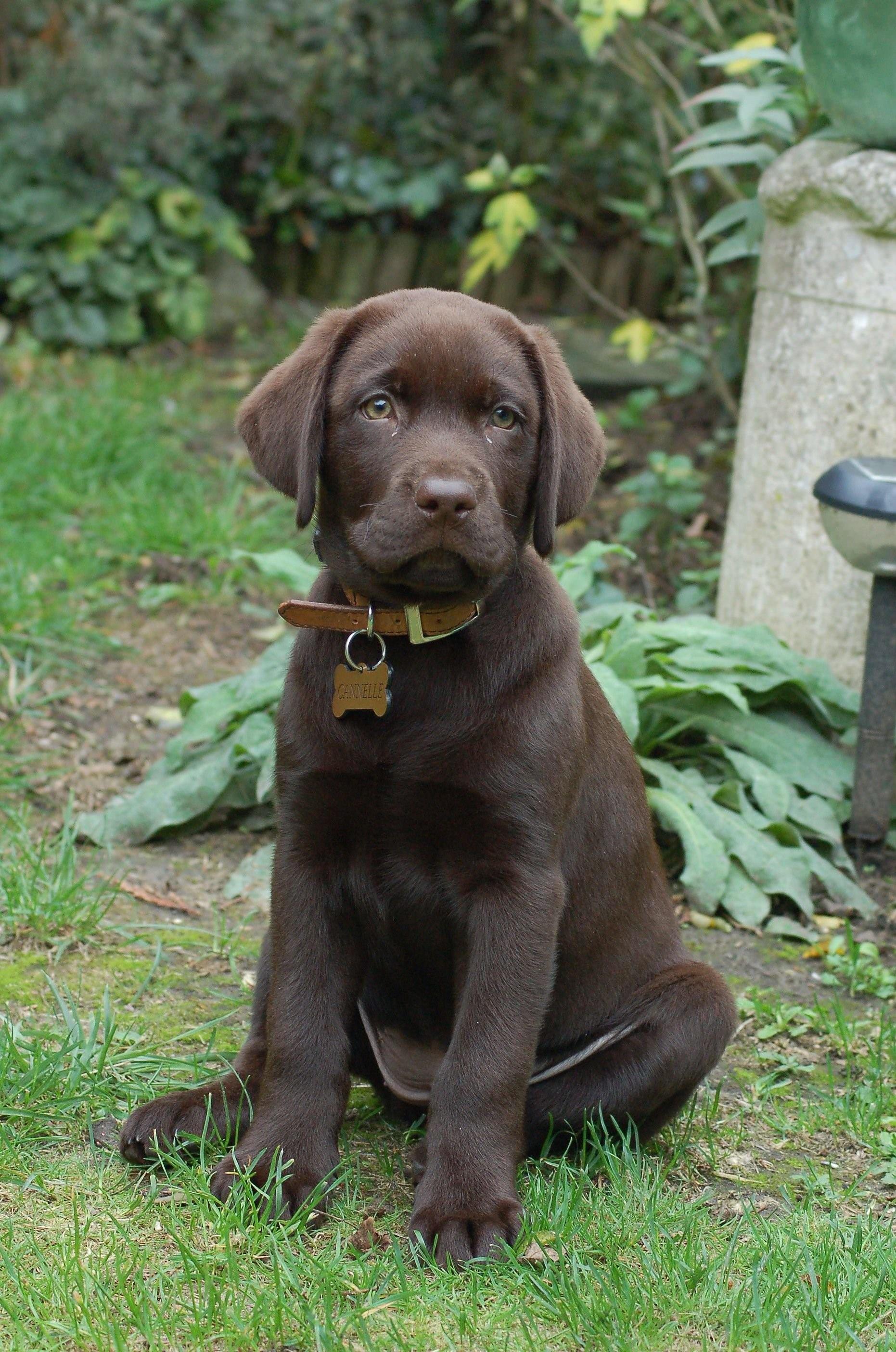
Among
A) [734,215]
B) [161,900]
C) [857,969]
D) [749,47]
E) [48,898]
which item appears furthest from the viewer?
[749,47]

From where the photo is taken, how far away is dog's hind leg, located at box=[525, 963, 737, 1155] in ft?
8.69

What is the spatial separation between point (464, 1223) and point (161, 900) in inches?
62.1

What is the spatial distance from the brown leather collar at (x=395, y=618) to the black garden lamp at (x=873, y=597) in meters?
1.59

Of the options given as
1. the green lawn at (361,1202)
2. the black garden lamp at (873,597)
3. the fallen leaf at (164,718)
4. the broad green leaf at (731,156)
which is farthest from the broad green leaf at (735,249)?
the green lawn at (361,1202)

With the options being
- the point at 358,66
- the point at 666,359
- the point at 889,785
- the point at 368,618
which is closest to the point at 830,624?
the point at 889,785

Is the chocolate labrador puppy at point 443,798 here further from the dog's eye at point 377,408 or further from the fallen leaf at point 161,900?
the fallen leaf at point 161,900

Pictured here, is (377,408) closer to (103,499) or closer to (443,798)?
(443,798)

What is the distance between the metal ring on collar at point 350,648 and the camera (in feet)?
8.30

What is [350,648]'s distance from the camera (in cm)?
255

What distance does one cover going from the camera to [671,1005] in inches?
107

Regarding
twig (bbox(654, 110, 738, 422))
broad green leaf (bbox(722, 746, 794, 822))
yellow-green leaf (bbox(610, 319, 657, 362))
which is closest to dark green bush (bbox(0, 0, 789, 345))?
twig (bbox(654, 110, 738, 422))

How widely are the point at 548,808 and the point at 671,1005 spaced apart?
49cm

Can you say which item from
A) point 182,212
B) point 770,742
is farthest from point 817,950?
point 182,212

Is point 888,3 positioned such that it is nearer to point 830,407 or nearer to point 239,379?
point 830,407
